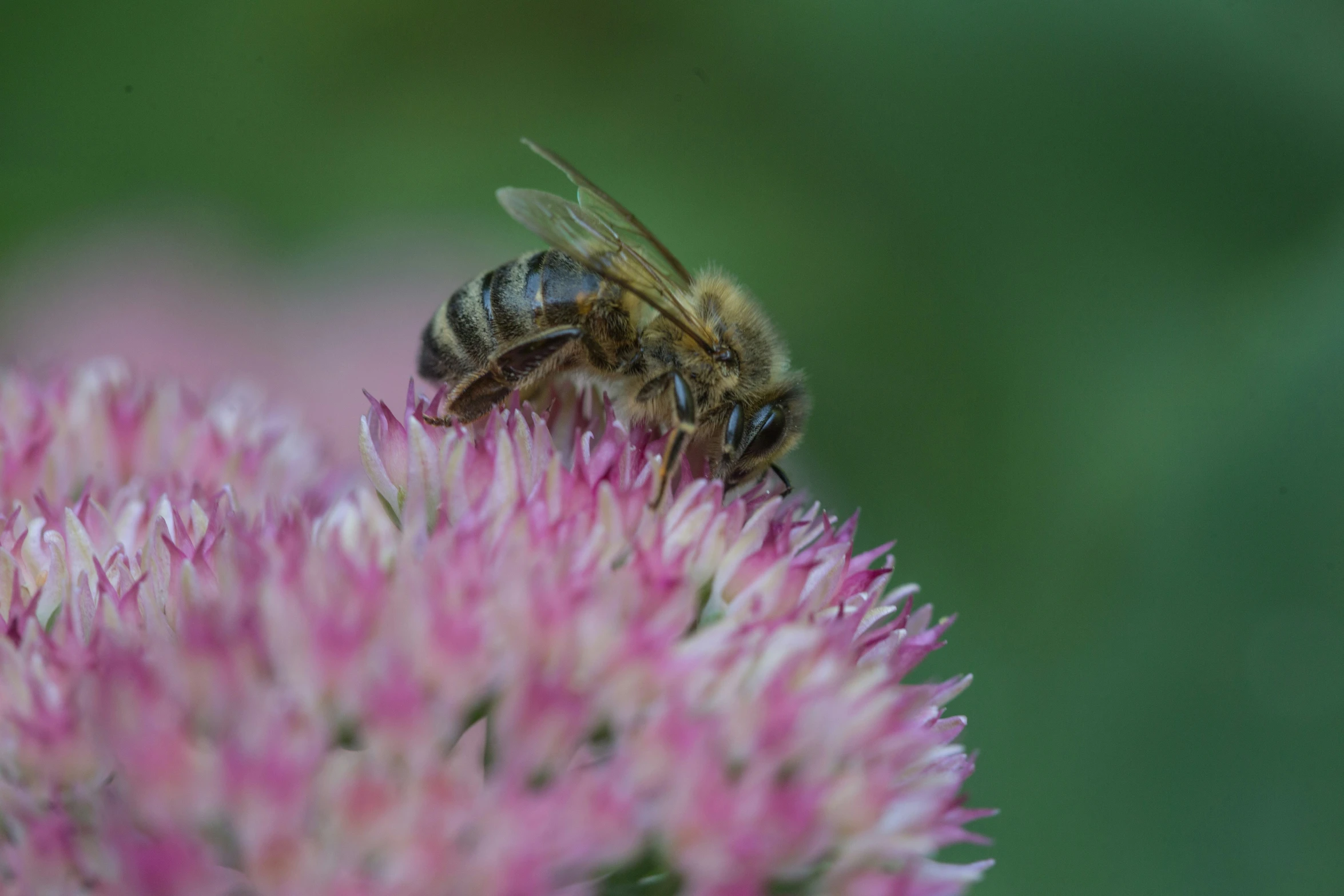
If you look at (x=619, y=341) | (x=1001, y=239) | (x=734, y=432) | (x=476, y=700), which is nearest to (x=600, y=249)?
(x=619, y=341)

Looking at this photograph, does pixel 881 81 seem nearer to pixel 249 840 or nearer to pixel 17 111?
pixel 17 111

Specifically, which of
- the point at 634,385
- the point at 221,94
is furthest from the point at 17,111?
the point at 634,385

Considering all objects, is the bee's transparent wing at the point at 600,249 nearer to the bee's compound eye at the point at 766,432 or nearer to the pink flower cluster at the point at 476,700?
the bee's compound eye at the point at 766,432

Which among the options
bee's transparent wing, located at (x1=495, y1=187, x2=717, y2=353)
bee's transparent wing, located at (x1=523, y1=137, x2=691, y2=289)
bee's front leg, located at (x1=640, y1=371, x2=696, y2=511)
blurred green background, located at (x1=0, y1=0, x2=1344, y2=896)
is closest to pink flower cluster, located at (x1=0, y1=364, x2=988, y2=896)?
bee's front leg, located at (x1=640, y1=371, x2=696, y2=511)

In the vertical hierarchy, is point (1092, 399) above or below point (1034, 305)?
below

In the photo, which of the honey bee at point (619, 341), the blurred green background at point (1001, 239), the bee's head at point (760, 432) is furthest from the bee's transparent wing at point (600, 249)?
the blurred green background at point (1001, 239)

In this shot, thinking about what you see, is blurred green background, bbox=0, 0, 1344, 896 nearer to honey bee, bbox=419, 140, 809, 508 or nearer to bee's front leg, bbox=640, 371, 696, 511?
honey bee, bbox=419, 140, 809, 508
